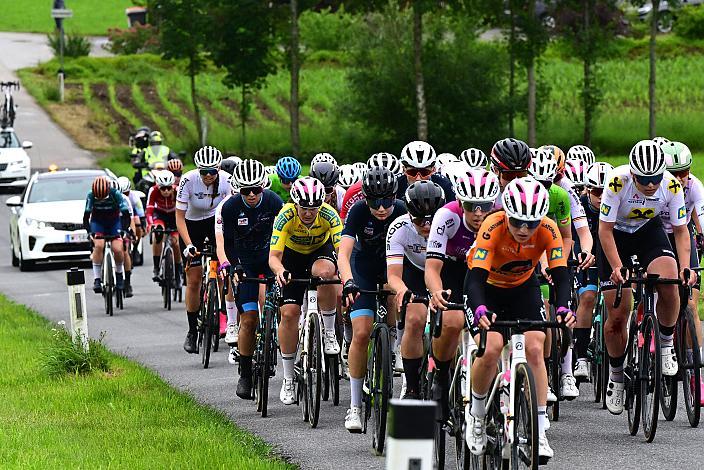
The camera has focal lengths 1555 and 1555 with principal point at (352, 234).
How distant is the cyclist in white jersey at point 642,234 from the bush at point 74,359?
4899mm

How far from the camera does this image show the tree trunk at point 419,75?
137 ft

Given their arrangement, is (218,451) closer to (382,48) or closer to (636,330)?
(636,330)

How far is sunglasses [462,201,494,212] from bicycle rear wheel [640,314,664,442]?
5.68 feet

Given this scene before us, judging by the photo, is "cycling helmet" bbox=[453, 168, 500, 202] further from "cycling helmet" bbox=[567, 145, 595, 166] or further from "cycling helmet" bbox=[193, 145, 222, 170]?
"cycling helmet" bbox=[193, 145, 222, 170]

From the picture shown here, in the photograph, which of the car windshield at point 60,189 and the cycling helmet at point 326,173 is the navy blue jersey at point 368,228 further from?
the car windshield at point 60,189

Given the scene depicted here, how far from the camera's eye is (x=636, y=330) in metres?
10.8

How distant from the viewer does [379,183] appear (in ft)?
34.2

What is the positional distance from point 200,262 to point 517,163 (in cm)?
597

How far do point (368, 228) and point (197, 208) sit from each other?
18.2 ft

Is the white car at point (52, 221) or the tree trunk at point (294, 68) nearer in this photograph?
the white car at point (52, 221)

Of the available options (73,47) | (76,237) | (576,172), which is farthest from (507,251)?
(73,47)

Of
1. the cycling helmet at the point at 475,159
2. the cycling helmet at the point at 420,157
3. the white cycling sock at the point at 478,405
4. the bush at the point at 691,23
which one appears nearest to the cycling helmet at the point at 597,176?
the cycling helmet at the point at 475,159

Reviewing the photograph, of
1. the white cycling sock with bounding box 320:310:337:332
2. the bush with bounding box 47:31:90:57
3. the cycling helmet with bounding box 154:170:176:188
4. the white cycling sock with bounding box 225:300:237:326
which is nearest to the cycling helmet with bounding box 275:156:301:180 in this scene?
the white cycling sock with bounding box 225:300:237:326

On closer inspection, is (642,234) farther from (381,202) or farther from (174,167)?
(174,167)
